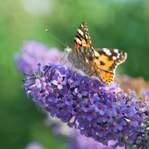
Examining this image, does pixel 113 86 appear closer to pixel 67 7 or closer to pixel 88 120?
pixel 88 120

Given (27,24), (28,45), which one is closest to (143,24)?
(27,24)

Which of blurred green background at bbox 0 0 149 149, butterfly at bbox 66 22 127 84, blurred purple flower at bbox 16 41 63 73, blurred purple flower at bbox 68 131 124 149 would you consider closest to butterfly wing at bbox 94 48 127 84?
butterfly at bbox 66 22 127 84

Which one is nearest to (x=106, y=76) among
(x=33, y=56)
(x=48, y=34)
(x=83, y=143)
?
(x=83, y=143)

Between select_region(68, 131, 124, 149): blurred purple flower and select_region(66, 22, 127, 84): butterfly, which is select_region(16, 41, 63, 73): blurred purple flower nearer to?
select_region(68, 131, 124, 149): blurred purple flower

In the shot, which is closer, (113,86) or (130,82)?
(113,86)

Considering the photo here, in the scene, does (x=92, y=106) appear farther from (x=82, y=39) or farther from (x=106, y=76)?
(x=82, y=39)

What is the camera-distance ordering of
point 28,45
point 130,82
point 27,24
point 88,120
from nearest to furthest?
point 88,120 → point 130,82 → point 28,45 → point 27,24

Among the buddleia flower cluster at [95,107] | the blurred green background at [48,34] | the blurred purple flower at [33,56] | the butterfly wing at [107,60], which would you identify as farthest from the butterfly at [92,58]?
the blurred green background at [48,34]
